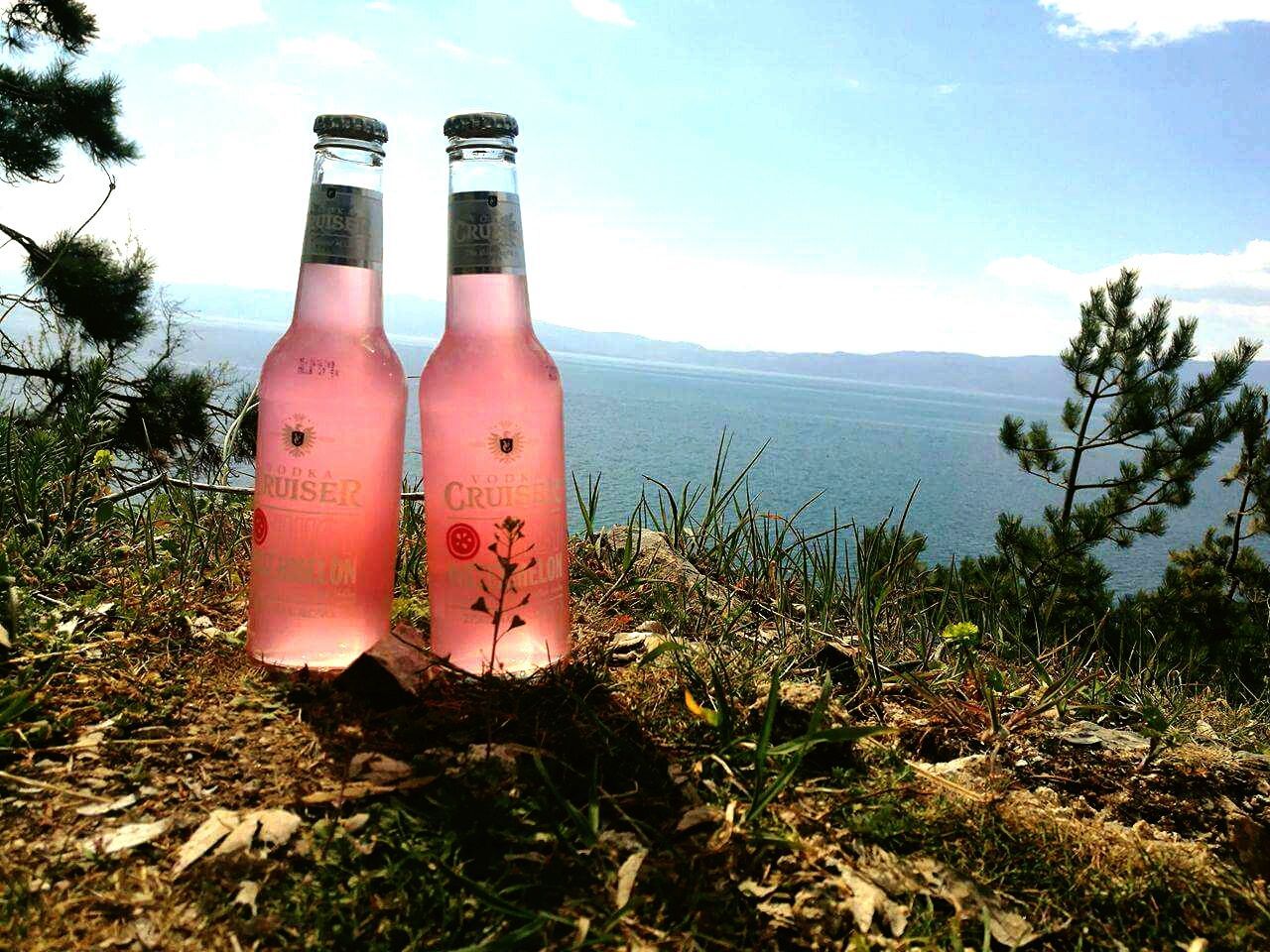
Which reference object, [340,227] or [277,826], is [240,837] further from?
[340,227]

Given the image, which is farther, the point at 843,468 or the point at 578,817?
the point at 843,468

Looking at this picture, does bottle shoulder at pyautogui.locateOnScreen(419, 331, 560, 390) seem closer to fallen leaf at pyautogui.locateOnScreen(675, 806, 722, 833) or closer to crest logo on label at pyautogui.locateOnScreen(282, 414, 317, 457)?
crest logo on label at pyautogui.locateOnScreen(282, 414, 317, 457)

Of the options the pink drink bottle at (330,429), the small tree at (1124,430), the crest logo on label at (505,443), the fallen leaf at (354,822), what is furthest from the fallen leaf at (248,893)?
the small tree at (1124,430)

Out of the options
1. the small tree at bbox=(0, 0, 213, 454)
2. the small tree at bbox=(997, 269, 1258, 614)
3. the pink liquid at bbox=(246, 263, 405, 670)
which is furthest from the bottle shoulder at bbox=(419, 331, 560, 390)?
the small tree at bbox=(997, 269, 1258, 614)

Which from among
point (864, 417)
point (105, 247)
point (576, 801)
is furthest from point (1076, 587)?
point (864, 417)

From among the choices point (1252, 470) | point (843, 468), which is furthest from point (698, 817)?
point (843, 468)

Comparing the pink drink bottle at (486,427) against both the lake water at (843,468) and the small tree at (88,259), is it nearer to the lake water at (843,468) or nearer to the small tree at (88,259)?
the lake water at (843,468)
